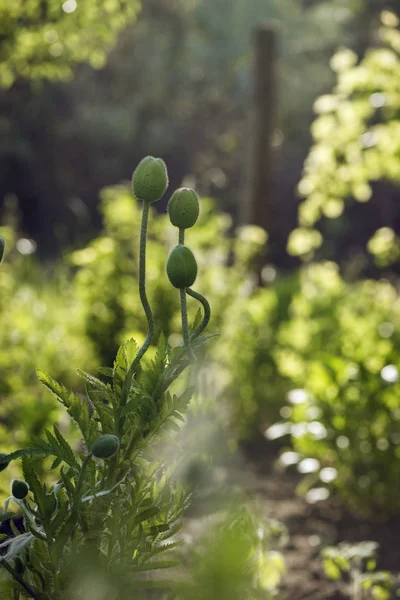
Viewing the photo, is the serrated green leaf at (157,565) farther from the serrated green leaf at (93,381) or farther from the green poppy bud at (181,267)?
the green poppy bud at (181,267)

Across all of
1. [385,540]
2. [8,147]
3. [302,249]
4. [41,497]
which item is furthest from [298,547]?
[8,147]

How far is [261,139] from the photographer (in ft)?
20.5

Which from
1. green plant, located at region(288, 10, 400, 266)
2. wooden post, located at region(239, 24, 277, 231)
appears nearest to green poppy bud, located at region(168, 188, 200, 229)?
green plant, located at region(288, 10, 400, 266)

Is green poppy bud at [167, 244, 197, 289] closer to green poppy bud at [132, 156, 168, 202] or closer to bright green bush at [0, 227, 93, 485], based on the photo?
green poppy bud at [132, 156, 168, 202]

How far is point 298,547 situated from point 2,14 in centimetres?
213

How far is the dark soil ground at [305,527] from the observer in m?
2.57

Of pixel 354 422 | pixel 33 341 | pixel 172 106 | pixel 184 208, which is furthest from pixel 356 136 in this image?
pixel 172 106

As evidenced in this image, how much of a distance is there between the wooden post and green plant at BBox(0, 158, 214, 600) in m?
5.43

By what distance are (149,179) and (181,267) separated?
0.11 m

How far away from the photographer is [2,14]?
253 centimetres

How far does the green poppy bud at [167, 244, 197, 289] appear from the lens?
2.72 ft

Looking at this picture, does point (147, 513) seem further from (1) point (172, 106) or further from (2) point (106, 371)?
(1) point (172, 106)

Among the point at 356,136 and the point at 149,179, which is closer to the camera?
the point at 149,179

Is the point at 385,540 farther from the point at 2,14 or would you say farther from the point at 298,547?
the point at 2,14
